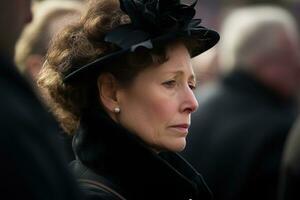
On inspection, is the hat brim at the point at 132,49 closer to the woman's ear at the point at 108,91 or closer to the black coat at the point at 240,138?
the woman's ear at the point at 108,91

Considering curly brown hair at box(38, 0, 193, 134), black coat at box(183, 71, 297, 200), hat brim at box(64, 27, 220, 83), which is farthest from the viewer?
black coat at box(183, 71, 297, 200)

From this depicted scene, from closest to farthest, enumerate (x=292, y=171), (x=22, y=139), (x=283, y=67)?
(x=22, y=139) < (x=292, y=171) < (x=283, y=67)

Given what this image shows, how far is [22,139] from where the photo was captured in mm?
2482

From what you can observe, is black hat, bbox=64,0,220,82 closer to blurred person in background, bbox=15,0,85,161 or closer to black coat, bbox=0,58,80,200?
black coat, bbox=0,58,80,200

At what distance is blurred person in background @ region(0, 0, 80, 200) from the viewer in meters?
2.45

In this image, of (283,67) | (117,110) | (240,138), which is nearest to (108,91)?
(117,110)

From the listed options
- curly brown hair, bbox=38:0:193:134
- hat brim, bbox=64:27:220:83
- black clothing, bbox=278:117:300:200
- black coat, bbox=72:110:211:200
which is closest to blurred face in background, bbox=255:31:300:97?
black clothing, bbox=278:117:300:200

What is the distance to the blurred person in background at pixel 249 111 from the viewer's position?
6.71 meters

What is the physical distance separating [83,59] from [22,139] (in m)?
1.39

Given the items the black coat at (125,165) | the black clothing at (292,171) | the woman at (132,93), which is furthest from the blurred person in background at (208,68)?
the black coat at (125,165)

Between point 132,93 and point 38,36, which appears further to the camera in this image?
point 38,36

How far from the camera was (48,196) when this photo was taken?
2494 mm

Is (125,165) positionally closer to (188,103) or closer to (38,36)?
(188,103)

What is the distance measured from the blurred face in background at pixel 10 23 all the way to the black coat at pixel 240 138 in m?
4.17
